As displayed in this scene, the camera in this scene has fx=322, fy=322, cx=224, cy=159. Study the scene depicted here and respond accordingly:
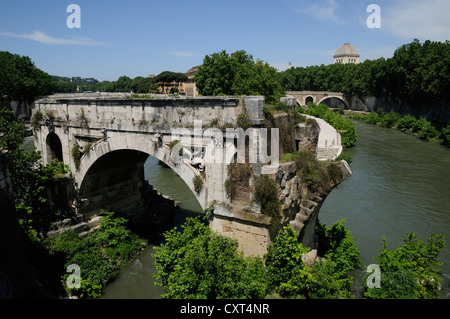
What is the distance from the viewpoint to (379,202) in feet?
55.8

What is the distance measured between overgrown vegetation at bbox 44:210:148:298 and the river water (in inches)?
14.3

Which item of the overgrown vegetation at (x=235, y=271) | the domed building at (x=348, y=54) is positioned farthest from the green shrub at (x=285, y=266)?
the domed building at (x=348, y=54)

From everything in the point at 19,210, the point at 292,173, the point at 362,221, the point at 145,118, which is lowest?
the point at 362,221

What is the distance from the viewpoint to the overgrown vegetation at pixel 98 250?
10.1m

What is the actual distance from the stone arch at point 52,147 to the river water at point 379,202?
5.62m

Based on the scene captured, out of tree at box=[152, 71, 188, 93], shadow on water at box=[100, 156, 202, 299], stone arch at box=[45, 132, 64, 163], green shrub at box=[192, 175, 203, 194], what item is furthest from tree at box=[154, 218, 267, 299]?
tree at box=[152, 71, 188, 93]

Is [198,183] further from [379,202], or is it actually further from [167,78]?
[167,78]

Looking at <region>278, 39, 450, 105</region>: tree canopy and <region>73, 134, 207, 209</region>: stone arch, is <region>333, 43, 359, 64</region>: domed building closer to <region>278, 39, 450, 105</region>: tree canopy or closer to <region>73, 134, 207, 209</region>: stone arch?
<region>278, 39, 450, 105</region>: tree canopy

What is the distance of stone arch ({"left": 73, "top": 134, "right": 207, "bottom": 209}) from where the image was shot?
8664mm

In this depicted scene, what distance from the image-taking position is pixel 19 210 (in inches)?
417
